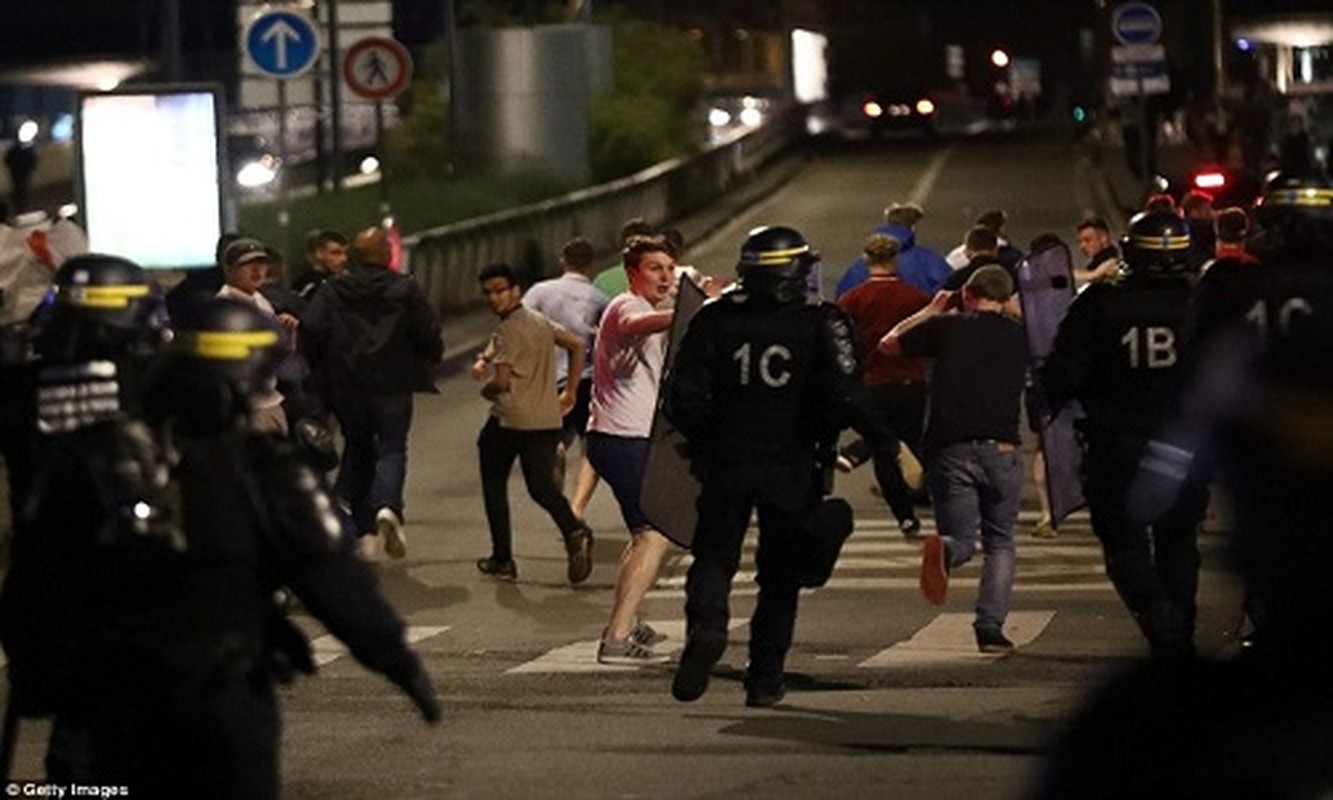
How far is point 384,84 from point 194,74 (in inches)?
1646

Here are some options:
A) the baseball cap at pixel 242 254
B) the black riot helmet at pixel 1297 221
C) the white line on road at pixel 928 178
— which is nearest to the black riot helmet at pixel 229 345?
the black riot helmet at pixel 1297 221

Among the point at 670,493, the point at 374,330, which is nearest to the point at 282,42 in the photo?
the point at 374,330

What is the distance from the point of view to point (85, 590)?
7047 millimetres

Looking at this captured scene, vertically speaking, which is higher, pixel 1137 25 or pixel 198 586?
pixel 198 586

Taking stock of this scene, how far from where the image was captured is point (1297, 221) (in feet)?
38.7

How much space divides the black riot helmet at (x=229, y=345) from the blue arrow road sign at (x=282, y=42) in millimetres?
22526

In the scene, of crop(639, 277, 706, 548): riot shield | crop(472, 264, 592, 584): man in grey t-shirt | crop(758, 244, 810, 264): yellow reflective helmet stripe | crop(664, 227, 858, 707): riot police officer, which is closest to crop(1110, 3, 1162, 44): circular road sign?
crop(472, 264, 592, 584): man in grey t-shirt

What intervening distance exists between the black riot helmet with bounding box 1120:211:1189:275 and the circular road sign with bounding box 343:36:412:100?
2251 cm

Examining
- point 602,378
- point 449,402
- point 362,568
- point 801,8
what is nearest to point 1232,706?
point 362,568

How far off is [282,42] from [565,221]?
1493 centimetres

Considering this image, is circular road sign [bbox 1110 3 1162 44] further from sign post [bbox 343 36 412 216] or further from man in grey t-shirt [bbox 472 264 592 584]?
man in grey t-shirt [bbox 472 264 592 584]

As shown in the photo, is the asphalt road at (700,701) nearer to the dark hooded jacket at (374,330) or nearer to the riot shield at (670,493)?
the riot shield at (670,493)

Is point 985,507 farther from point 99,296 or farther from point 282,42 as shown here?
→ point 282,42

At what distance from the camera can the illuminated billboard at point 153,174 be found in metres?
26.6
